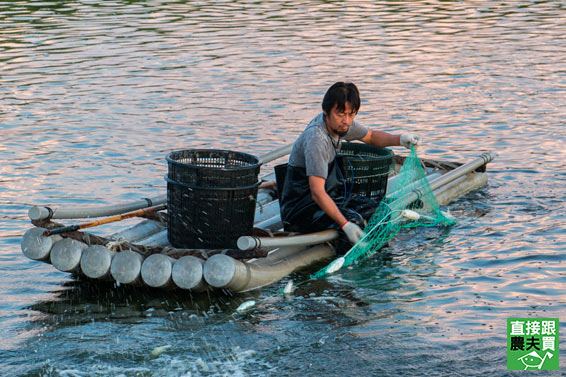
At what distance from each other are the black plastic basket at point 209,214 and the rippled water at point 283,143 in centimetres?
54

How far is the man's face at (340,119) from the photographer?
8.30 m

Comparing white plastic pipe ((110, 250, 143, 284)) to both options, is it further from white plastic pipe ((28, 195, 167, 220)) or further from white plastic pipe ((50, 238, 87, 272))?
white plastic pipe ((28, 195, 167, 220))

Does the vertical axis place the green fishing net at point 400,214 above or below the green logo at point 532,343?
above

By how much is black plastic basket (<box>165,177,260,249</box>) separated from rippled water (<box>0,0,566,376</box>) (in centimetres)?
54

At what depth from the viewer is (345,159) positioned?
884cm

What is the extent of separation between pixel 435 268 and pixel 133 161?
5.80 metres

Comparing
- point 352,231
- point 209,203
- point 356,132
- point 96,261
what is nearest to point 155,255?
point 96,261

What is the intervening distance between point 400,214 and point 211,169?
228 cm

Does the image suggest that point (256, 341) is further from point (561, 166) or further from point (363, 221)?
point (561, 166)

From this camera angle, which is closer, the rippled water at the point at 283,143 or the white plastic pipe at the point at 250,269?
the rippled water at the point at 283,143

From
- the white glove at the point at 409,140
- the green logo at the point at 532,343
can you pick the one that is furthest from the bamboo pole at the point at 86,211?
the green logo at the point at 532,343

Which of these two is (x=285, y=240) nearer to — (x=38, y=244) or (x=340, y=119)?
(x=340, y=119)

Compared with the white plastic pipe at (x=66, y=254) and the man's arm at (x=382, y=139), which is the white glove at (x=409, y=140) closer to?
the man's arm at (x=382, y=139)

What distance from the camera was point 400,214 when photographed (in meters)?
9.16
